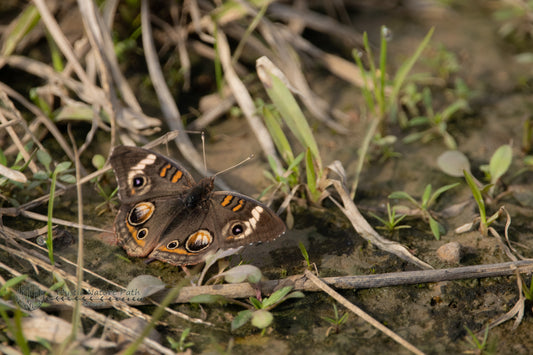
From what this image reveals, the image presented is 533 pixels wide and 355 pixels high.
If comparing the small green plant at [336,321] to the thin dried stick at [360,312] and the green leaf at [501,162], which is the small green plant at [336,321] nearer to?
the thin dried stick at [360,312]

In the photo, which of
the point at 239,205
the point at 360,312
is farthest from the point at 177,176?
the point at 360,312

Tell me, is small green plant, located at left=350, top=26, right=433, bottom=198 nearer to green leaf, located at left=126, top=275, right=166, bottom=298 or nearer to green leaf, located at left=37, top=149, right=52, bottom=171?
green leaf, located at left=126, top=275, right=166, bottom=298

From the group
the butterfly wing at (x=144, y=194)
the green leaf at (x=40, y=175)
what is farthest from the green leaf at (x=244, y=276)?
the green leaf at (x=40, y=175)

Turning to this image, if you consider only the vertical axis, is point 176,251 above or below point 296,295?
above

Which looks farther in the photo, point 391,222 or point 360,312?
point 391,222

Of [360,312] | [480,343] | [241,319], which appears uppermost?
[241,319]

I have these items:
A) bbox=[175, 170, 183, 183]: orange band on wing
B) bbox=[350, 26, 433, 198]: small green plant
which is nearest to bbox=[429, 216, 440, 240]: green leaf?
bbox=[350, 26, 433, 198]: small green plant

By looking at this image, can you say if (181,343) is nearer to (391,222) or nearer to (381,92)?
(391,222)

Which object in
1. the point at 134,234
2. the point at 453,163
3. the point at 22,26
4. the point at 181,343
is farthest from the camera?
the point at 22,26
